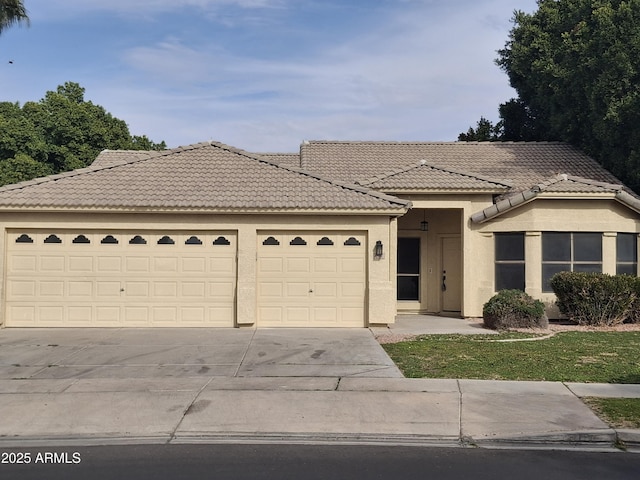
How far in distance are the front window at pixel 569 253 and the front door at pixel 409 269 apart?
3.60 meters

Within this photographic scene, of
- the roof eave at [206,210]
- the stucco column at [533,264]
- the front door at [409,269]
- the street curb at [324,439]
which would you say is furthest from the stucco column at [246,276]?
the street curb at [324,439]

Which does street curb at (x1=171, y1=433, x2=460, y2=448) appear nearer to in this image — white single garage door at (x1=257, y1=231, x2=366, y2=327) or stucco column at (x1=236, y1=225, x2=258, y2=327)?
stucco column at (x1=236, y1=225, x2=258, y2=327)

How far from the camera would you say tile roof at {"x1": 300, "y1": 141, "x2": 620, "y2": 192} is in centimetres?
1903

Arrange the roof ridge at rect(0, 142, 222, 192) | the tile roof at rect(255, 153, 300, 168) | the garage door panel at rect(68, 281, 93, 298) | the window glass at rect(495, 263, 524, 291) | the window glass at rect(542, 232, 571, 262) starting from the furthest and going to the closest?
the tile roof at rect(255, 153, 300, 168) → the window glass at rect(495, 263, 524, 291) → the window glass at rect(542, 232, 571, 262) → the roof ridge at rect(0, 142, 222, 192) → the garage door panel at rect(68, 281, 93, 298)

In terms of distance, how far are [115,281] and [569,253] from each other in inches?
457

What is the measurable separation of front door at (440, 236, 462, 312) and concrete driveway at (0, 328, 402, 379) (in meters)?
4.45

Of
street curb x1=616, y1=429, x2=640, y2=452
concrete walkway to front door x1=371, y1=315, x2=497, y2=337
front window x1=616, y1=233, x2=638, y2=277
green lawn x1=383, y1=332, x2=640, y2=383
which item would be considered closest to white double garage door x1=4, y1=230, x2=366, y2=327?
concrete walkway to front door x1=371, y1=315, x2=497, y2=337

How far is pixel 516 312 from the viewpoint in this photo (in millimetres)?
14164

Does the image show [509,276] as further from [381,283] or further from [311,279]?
[311,279]

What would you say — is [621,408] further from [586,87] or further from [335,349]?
[586,87]

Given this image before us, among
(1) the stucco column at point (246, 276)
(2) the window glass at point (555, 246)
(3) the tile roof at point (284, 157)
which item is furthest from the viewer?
(3) the tile roof at point (284, 157)

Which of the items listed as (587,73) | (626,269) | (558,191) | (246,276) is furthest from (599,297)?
(246,276)

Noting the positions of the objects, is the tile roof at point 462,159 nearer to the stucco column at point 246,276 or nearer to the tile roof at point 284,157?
the tile roof at point 284,157

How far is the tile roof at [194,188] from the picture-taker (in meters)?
14.4
